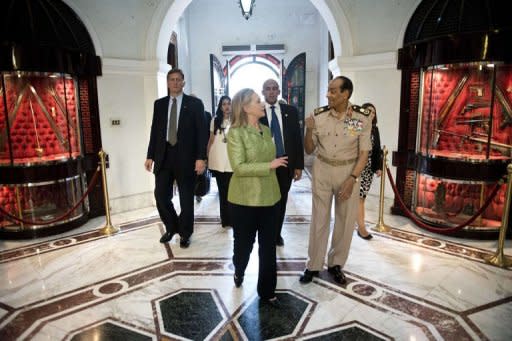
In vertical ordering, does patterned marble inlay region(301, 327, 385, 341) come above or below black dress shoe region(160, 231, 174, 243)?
below

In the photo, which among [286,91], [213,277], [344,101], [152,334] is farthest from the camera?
[286,91]

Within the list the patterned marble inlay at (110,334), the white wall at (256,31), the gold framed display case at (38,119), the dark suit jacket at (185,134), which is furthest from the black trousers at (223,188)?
the white wall at (256,31)

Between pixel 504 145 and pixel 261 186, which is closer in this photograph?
pixel 261 186

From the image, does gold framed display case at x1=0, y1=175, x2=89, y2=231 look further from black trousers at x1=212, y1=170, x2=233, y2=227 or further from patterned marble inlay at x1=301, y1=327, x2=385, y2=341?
patterned marble inlay at x1=301, y1=327, x2=385, y2=341

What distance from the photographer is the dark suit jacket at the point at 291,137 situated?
3.36m

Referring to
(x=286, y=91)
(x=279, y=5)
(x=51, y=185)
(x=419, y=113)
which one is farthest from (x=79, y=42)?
(x=279, y=5)

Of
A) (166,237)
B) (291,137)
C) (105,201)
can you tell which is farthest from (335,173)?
(105,201)

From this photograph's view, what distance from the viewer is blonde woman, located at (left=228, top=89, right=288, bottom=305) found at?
2416 mm

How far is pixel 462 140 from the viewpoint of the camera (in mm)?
4309

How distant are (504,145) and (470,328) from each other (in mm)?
2443

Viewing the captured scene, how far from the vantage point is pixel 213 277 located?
3.21 m

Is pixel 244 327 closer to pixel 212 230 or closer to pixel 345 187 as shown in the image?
pixel 345 187

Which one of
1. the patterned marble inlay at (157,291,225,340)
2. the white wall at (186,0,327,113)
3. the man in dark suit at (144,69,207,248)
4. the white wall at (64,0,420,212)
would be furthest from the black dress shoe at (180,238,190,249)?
the white wall at (186,0,327,113)

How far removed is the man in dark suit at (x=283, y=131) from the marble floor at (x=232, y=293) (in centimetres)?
74
